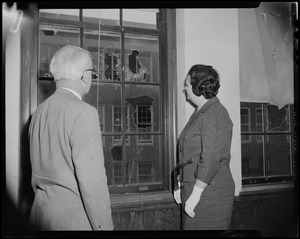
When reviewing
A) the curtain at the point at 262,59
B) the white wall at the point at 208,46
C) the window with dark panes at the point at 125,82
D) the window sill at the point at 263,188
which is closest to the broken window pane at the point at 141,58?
the window with dark panes at the point at 125,82

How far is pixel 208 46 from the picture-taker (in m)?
1.30

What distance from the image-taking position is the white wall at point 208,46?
1.30 metres

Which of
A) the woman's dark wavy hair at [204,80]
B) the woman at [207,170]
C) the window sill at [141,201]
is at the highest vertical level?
the woman's dark wavy hair at [204,80]

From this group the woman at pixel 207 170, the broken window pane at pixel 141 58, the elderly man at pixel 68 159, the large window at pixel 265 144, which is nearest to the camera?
the elderly man at pixel 68 159

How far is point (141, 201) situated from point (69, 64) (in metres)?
0.71

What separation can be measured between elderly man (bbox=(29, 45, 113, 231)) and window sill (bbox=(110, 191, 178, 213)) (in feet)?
1.22

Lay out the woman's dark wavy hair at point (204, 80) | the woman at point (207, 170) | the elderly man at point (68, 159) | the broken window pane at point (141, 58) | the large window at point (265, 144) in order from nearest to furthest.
Answer: the elderly man at point (68, 159) → the woman at point (207, 170) → the woman's dark wavy hair at point (204, 80) → the broken window pane at point (141, 58) → the large window at point (265, 144)

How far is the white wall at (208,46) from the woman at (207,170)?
0.70 feet

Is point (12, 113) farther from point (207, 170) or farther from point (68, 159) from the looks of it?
point (207, 170)

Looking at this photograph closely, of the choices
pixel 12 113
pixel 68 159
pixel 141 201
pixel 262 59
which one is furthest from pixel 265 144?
pixel 12 113

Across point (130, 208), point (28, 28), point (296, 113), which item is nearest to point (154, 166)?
point (130, 208)

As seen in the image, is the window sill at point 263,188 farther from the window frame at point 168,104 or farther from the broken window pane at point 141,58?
the broken window pane at point 141,58

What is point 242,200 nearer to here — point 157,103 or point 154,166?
point 154,166

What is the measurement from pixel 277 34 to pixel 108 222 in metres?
1.13
